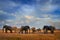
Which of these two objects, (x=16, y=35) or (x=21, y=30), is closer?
(x=16, y=35)

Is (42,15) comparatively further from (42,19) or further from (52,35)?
(52,35)

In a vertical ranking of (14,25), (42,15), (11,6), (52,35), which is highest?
(11,6)

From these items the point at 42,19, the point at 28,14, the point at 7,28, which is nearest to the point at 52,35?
the point at 42,19

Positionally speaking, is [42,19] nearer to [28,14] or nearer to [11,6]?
[28,14]

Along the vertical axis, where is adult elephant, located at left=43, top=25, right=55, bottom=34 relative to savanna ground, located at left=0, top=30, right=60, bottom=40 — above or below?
above

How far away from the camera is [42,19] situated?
555 cm

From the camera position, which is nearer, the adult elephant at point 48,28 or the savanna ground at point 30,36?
the savanna ground at point 30,36

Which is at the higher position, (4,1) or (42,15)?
(4,1)

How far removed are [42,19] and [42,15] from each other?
0.15 meters

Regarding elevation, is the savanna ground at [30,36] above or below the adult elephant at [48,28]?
below

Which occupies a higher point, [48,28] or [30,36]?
[48,28]

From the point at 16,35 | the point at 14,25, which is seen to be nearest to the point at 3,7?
the point at 14,25

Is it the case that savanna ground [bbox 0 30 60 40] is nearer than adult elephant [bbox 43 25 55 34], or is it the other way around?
savanna ground [bbox 0 30 60 40]

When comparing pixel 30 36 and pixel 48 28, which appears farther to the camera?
pixel 48 28
